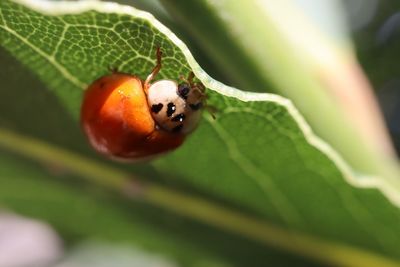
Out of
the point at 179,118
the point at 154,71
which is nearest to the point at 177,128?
the point at 179,118

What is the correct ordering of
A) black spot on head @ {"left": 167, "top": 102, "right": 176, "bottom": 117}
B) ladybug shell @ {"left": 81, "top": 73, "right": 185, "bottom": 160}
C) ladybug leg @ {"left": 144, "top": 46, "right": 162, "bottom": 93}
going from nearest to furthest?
1. ladybug leg @ {"left": 144, "top": 46, "right": 162, "bottom": 93}
2. ladybug shell @ {"left": 81, "top": 73, "right": 185, "bottom": 160}
3. black spot on head @ {"left": 167, "top": 102, "right": 176, "bottom": 117}

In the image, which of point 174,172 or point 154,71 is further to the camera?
point 174,172

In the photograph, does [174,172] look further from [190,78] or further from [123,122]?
[190,78]

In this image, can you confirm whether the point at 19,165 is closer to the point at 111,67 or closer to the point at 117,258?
the point at 111,67

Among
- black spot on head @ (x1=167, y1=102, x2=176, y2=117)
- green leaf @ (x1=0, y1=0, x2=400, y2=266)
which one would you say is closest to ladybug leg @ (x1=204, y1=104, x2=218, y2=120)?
green leaf @ (x1=0, y1=0, x2=400, y2=266)

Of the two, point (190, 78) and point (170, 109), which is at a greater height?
point (170, 109)

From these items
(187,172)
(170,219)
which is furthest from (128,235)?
(187,172)

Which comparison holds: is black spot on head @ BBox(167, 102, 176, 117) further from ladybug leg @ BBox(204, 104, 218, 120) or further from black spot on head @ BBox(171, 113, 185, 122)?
ladybug leg @ BBox(204, 104, 218, 120)
